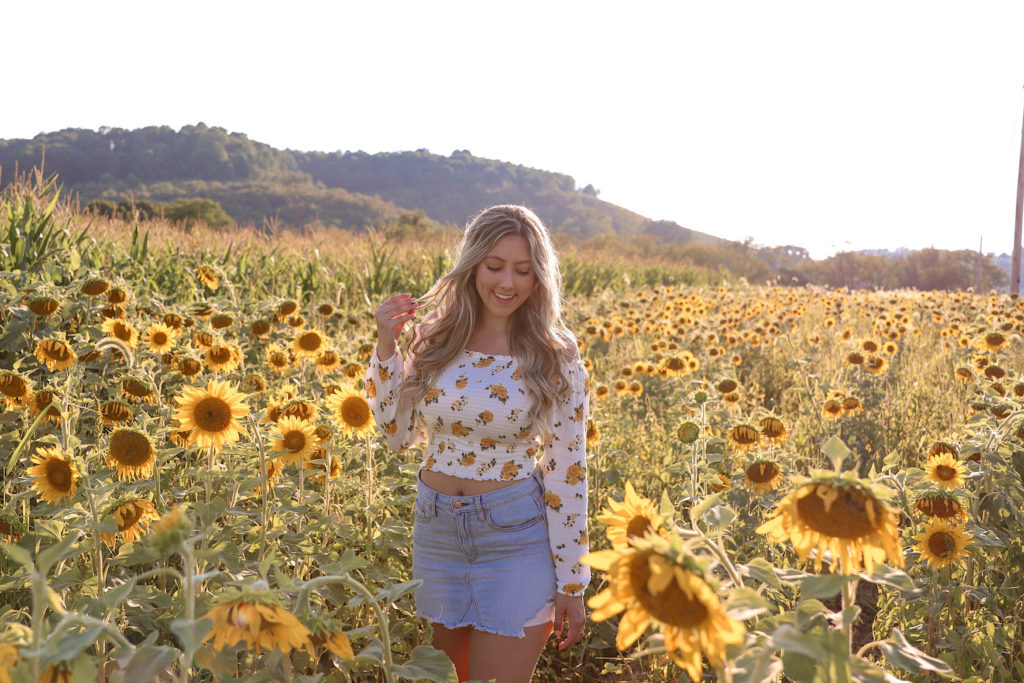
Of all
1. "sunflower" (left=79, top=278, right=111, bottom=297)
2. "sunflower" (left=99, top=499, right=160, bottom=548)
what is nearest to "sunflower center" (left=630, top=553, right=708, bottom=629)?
"sunflower" (left=99, top=499, right=160, bottom=548)

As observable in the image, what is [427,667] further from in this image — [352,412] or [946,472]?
[946,472]

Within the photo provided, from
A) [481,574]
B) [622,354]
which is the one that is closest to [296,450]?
[481,574]

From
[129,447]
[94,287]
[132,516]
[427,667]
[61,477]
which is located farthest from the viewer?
[94,287]

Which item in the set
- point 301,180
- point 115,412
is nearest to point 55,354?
point 115,412

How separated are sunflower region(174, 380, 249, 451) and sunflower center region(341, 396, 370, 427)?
0.53m

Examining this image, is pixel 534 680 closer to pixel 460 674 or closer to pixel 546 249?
pixel 460 674

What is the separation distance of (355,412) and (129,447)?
0.78 metres

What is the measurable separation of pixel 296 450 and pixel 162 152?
197 feet

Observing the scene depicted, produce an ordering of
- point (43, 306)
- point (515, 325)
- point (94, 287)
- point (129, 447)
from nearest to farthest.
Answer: point (129, 447), point (515, 325), point (43, 306), point (94, 287)

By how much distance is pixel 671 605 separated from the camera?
0.81 metres

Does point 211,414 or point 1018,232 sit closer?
point 211,414

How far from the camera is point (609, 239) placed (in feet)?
103

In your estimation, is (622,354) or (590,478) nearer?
(590,478)

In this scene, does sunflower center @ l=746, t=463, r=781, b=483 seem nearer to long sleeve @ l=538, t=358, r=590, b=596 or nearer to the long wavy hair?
long sleeve @ l=538, t=358, r=590, b=596
